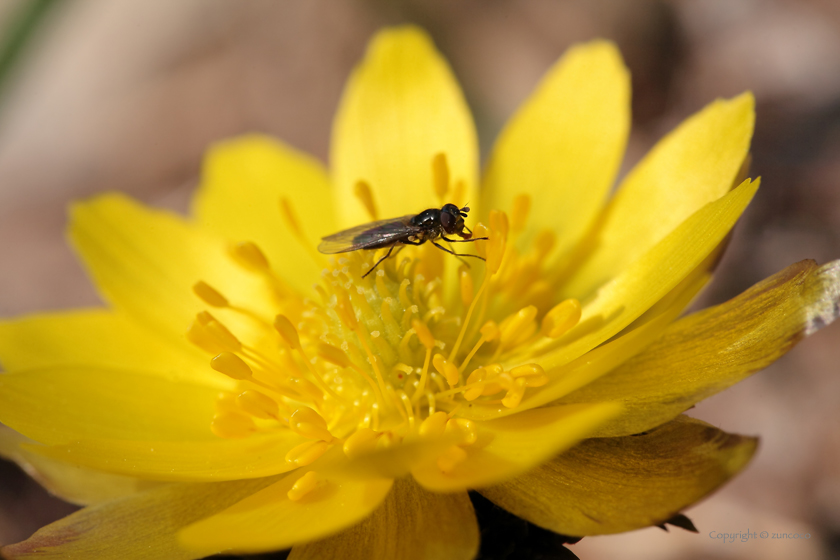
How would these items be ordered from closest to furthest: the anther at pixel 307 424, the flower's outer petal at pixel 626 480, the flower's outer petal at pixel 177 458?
the flower's outer petal at pixel 626 480 < the flower's outer petal at pixel 177 458 < the anther at pixel 307 424

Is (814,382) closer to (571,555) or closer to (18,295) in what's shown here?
(571,555)

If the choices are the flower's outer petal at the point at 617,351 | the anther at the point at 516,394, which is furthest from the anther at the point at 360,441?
the anther at the point at 516,394

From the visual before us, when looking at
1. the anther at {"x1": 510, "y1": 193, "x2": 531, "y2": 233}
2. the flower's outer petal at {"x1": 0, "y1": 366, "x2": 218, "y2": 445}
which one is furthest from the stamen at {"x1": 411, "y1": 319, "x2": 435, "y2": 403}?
the flower's outer petal at {"x1": 0, "y1": 366, "x2": 218, "y2": 445}

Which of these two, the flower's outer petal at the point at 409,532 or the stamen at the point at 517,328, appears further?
the stamen at the point at 517,328

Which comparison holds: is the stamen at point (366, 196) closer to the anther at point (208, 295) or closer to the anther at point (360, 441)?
the anther at point (208, 295)

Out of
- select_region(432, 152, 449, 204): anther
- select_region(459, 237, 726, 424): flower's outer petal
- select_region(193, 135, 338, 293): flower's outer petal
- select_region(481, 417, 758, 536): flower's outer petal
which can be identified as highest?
select_region(193, 135, 338, 293): flower's outer petal

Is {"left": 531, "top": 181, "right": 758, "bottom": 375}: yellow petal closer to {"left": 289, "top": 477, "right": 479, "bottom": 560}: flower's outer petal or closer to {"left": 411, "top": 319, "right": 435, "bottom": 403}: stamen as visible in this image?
{"left": 411, "top": 319, "right": 435, "bottom": 403}: stamen

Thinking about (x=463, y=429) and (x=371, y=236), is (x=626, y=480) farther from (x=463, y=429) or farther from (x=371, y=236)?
(x=371, y=236)
